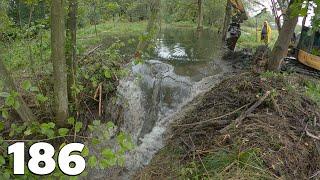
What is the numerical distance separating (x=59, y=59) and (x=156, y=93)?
387cm

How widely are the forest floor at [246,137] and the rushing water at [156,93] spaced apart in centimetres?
43

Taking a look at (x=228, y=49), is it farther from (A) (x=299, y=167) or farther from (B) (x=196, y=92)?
(A) (x=299, y=167)

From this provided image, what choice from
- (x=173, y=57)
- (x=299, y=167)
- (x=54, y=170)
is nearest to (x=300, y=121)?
(x=299, y=167)

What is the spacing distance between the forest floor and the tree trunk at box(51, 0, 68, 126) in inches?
71.1

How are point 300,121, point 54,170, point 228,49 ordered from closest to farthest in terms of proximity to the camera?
1. point 54,170
2. point 300,121
3. point 228,49

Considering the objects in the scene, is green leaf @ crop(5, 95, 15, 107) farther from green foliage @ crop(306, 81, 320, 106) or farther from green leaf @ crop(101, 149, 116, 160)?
green foliage @ crop(306, 81, 320, 106)

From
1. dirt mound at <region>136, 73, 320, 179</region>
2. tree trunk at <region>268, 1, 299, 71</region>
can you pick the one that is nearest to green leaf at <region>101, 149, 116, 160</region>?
dirt mound at <region>136, 73, 320, 179</region>

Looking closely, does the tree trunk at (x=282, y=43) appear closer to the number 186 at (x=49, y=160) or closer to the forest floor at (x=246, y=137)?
the forest floor at (x=246, y=137)

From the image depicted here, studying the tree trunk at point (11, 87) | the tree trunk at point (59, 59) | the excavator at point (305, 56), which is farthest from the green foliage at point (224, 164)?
the excavator at point (305, 56)

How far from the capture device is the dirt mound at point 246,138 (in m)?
5.25

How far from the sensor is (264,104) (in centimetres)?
691

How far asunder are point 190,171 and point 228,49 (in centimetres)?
1089

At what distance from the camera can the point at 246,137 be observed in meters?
5.75

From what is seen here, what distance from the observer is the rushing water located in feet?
24.2
